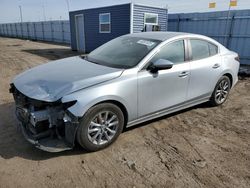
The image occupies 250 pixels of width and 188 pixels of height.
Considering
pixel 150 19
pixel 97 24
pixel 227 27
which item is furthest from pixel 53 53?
pixel 227 27

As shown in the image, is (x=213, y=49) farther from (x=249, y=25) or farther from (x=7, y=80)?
(x=249, y=25)

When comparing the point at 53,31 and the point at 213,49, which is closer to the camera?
the point at 213,49

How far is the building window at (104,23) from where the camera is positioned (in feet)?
41.5

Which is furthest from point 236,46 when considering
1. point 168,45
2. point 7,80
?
point 7,80

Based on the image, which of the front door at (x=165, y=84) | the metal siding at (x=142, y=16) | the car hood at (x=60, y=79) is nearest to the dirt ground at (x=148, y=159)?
the front door at (x=165, y=84)

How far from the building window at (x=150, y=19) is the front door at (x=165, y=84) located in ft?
29.9

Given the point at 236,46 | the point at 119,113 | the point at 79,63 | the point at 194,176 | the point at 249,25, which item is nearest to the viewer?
the point at 194,176

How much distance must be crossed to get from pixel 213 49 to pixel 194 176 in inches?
110

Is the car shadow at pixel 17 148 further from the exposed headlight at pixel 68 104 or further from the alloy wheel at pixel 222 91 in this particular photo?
the alloy wheel at pixel 222 91

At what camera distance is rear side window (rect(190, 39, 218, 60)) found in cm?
396

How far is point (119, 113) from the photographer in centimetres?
306

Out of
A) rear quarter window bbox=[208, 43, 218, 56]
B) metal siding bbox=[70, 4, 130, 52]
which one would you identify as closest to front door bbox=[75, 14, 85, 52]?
metal siding bbox=[70, 4, 130, 52]

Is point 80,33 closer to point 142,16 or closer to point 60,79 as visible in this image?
point 142,16

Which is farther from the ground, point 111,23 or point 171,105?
point 111,23
